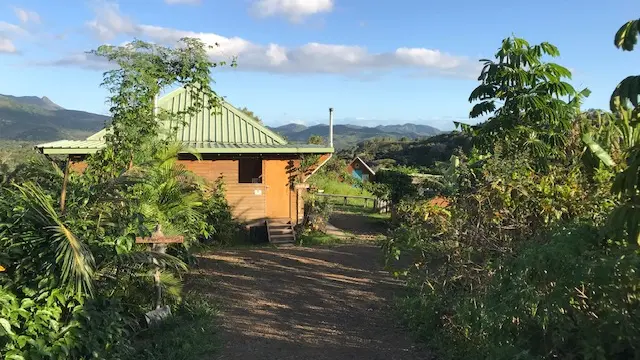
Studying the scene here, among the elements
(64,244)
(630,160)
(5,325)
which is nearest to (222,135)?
(64,244)

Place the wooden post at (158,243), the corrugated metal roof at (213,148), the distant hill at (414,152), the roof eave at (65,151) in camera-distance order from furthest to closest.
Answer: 1. the distant hill at (414,152)
2. the corrugated metal roof at (213,148)
3. the roof eave at (65,151)
4. the wooden post at (158,243)

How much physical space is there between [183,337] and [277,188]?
8858 mm

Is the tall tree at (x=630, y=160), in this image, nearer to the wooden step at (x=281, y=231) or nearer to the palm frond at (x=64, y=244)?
the palm frond at (x=64, y=244)

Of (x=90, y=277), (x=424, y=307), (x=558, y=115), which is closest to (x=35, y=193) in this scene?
(x=90, y=277)

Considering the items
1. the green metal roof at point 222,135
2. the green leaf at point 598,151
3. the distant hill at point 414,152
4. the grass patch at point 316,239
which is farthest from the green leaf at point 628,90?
the distant hill at point 414,152

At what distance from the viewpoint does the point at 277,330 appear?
6977 mm

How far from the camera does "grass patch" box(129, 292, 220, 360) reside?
5957 mm

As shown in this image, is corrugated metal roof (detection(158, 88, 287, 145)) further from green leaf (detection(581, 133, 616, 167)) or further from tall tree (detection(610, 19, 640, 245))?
tall tree (detection(610, 19, 640, 245))

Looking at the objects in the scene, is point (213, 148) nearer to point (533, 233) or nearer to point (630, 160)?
point (533, 233)

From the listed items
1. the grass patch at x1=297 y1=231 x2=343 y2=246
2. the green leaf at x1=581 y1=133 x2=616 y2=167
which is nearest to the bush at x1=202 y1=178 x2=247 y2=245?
the grass patch at x1=297 y1=231 x2=343 y2=246

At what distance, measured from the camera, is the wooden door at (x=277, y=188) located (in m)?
14.9

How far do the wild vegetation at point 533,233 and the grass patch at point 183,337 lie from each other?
8.74 ft

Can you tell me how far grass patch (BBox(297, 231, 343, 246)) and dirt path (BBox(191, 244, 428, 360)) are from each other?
2.10 metres

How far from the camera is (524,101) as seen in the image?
7.55 m
